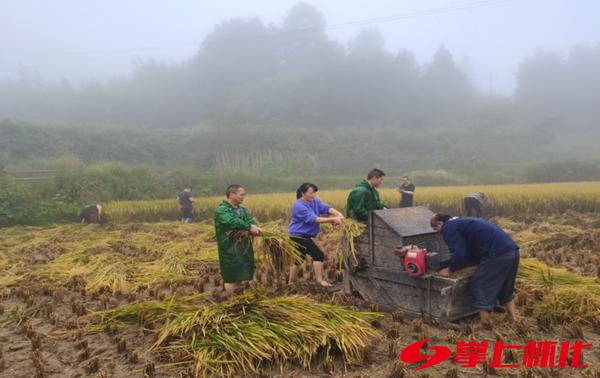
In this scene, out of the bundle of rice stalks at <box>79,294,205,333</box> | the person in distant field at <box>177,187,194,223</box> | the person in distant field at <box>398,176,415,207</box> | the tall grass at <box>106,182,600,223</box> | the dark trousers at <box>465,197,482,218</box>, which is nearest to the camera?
the bundle of rice stalks at <box>79,294,205,333</box>

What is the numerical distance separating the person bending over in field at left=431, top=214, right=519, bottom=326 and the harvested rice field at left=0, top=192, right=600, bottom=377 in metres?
0.28

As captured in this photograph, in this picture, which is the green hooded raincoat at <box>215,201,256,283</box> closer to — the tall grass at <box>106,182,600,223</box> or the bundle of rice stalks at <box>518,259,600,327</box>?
the bundle of rice stalks at <box>518,259,600,327</box>

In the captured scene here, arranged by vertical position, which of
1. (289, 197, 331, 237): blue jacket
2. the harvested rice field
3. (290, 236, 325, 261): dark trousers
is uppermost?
(289, 197, 331, 237): blue jacket

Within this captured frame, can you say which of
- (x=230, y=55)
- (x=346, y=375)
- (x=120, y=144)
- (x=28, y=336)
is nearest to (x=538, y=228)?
(x=346, y=375)

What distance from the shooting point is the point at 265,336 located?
3.86 metres

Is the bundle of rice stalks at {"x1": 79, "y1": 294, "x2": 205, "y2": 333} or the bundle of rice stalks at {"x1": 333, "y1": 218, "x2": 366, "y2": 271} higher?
the bundle of rice stalks at {"x1": 333, "y1": 218, "x2": 366, "y2": 271}

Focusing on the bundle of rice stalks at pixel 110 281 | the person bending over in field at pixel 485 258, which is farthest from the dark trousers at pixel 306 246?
the bundle of rice stalks at pixel 110 281

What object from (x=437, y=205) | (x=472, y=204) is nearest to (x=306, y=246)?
(x=472, y=204)

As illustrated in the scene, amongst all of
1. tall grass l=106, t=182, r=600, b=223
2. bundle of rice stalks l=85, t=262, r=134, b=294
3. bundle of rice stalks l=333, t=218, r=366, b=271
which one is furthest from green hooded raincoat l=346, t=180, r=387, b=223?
tall grass l=106, t=182, r=600, b=223

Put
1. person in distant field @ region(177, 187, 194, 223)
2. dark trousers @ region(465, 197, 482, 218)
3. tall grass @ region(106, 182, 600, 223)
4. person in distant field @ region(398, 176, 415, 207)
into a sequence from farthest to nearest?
1. tall grass @ region(106, 182, 600, 223)
2. person in distant field @ region(177, 187, 194, 223)
3. person in distant field @ region(398, 176, 415, 207)
4. dark trousers @ region(465, 197, 482, 218)

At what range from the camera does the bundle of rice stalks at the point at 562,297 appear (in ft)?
15.1

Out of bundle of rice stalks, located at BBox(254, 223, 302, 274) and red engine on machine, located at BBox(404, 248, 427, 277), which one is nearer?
red engine on machine, located at BBox(404, 248, 427, 277)

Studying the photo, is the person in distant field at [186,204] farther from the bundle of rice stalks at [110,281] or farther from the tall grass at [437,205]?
the bundle of rice stalks at [110,281]

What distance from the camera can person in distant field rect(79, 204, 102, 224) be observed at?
1378 centimetres
